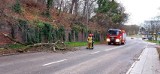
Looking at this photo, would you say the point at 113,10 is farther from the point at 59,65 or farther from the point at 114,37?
the point at 59,65

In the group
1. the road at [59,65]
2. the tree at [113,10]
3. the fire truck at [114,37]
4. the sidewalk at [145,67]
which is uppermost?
the tree at [113,10]

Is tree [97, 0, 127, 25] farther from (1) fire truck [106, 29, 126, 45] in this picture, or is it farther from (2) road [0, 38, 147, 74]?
(2) road [0, 38, 147, 74]

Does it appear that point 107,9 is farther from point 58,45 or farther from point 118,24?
point 58,45

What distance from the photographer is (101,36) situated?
70312 millimetres

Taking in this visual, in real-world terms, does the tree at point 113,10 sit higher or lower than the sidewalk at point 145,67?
higher

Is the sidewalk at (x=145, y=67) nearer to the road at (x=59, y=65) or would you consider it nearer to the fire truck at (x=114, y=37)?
the road at (x=59, y=65)

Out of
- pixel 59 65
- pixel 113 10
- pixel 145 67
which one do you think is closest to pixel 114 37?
pixel 113 10

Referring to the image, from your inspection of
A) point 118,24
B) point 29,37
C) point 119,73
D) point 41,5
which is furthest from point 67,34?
point 118,24

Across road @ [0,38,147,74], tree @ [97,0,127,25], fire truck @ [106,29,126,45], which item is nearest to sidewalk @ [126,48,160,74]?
road @ [0,38,147,74]

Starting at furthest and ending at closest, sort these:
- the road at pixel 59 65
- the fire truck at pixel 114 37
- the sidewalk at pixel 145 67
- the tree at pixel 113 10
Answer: the tree at pixel 113 10, the fire truck at pixel 114 37, the sidewalk at pixel 145 67, the road at pixel 59 65

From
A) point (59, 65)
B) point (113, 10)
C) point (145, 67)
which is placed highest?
point (113, 10)

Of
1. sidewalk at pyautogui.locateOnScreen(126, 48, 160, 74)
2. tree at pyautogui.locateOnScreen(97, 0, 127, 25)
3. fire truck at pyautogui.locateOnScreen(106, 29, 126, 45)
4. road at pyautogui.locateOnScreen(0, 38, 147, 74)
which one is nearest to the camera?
road at pyautogui.locateOnScreen(0, 38, 147, 74)

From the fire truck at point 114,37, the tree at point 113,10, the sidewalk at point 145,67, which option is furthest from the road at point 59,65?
the tree at point 113,10

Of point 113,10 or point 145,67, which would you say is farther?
point 113,10
